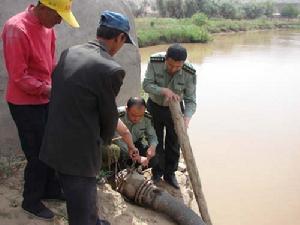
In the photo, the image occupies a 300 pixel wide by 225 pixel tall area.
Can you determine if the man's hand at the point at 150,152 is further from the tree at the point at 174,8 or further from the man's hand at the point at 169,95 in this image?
the tree at the point at 174,8

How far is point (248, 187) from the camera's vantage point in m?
6.36

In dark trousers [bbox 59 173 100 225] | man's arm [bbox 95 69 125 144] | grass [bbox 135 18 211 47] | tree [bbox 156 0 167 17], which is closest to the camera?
man's arm [bbox 95 69 125 144]

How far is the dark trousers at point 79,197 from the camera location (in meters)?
2.61

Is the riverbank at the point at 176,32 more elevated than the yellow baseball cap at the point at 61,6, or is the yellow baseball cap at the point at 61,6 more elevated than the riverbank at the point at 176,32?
the yellow baseball cap at the point at 61,6

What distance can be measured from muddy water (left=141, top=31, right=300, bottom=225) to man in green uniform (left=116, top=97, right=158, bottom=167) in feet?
5.18

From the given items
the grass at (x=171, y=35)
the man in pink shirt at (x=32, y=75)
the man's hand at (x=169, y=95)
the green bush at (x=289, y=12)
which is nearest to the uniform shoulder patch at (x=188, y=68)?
the man's hand at (x=169, y=95)

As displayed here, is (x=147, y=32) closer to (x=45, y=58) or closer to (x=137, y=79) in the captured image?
(x=137, y=79)

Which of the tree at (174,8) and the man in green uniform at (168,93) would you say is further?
the tree at (174,8)

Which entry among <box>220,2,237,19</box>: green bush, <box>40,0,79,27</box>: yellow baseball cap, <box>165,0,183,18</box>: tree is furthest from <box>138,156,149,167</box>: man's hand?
<box>220,2,237,19</box>: green bush

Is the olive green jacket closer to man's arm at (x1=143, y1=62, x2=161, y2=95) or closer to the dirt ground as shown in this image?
man's arm at (x1=143, y1=62, x2=161, y2=95)

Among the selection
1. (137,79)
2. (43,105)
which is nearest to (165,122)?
(137,79)

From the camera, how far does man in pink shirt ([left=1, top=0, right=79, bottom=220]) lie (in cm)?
287

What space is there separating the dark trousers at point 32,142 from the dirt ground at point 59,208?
0.49 feet

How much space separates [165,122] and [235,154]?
3.51 meters
